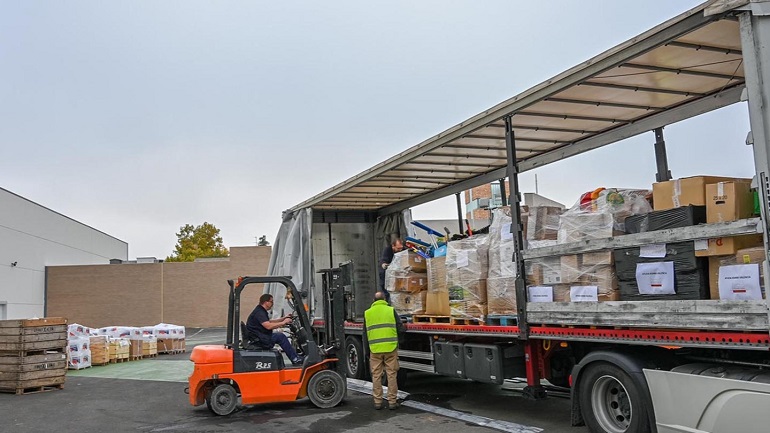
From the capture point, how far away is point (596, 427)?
6.36m

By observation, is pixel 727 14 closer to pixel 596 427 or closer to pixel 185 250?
pixel 596 427

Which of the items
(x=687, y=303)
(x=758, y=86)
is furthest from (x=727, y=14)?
(x=687, y=303)

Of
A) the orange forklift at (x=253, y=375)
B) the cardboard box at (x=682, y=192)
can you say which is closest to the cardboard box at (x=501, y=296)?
the cardboard box at (x=682, y=192)

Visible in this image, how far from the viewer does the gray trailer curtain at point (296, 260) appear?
1312 centimetres

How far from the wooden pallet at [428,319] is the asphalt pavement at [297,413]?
1.17 metres

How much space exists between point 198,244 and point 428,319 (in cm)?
4737

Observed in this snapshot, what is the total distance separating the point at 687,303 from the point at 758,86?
174 centimetres

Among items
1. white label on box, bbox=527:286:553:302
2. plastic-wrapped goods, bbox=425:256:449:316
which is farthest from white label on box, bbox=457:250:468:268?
white label on box, bbox=527:286:553:302

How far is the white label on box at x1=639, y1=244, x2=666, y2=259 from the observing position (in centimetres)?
570

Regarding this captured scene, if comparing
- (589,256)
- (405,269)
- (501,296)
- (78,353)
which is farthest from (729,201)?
(78,353)

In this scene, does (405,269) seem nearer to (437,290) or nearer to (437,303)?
(437,290)

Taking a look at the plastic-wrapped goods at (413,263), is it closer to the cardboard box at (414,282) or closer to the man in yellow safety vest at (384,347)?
the cardboard box at (414,282)

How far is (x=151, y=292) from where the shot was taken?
38.6 m

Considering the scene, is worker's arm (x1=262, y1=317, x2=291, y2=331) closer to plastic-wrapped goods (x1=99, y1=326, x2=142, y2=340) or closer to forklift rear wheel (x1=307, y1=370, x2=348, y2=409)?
forklift rear wheel (x1=307, y1=370, x2=348, y2=409)
